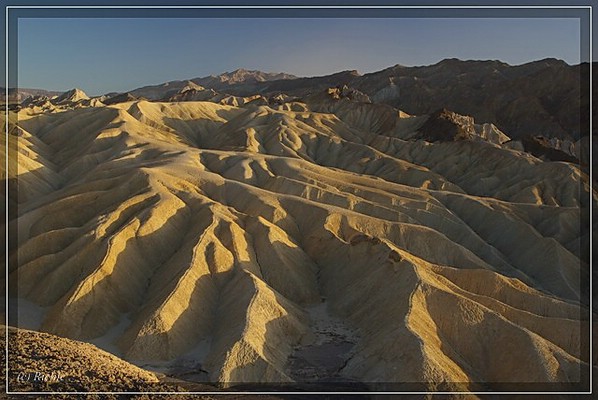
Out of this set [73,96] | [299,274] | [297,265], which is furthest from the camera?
[73,96]

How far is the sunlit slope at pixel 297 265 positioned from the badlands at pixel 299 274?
94 mm

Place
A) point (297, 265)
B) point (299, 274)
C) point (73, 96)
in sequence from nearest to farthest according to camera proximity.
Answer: point (299, 274), point (297, 265), point (73, 96)

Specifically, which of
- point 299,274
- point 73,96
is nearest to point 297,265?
point 299,274

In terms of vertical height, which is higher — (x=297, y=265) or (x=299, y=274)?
(x=297, y=265)

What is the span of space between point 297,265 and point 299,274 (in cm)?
79

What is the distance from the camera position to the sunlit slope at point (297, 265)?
21.3m

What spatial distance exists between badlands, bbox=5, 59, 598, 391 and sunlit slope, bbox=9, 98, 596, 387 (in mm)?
94

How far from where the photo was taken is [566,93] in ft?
318

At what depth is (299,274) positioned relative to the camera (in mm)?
29172

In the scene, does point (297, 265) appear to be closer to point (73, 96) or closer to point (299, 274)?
point (299, 274)

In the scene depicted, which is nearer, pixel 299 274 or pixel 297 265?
pixel 299 274

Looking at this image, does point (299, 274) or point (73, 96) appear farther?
point (73, 96)

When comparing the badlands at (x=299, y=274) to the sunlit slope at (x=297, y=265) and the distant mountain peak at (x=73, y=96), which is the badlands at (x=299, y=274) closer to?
the sunlit slope at (x=297, y=265)

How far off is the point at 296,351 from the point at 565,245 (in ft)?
89.2
